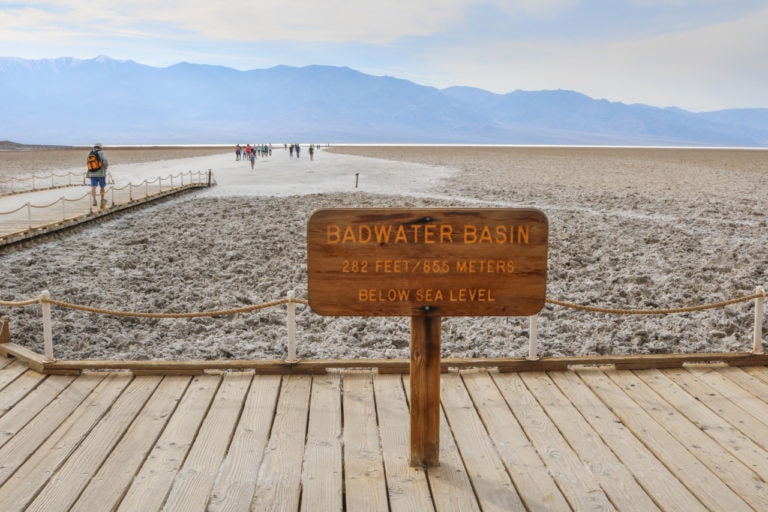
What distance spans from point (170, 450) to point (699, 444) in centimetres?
373

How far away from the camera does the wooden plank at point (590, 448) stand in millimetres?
4184

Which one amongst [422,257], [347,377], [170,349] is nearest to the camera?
[422,257]

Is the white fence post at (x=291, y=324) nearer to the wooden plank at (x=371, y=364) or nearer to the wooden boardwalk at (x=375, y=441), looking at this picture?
the wooden plank at (x=371, y=364)

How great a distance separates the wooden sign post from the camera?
4352 millimetres

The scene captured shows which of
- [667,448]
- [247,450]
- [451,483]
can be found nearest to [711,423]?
[667,448]

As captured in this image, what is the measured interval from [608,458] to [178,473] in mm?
2876

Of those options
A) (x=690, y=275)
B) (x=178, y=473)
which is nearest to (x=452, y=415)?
(x=178, y=473)

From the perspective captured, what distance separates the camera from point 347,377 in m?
6.28

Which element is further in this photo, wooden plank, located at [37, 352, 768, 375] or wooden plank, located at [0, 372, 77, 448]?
wooden plank, located at [37, 352, 768, 375]

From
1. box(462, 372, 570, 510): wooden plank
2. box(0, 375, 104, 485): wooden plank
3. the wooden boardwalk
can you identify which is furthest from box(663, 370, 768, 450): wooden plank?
box(0, 375, 104, 485): wooden plank

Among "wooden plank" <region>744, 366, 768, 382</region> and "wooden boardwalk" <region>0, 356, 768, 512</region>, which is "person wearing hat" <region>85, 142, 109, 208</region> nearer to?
"wooden boardwalk" <region>0, 356, 768, 512</region>

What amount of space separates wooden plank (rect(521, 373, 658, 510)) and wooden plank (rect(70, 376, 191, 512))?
299cm

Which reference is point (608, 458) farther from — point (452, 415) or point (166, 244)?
point (166, 244)

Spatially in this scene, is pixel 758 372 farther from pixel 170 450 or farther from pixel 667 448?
pixel 170 450
